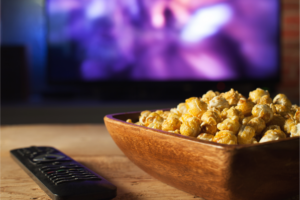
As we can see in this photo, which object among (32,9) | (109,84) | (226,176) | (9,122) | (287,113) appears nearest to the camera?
(226,176)

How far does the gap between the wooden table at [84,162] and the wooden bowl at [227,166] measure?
55mm

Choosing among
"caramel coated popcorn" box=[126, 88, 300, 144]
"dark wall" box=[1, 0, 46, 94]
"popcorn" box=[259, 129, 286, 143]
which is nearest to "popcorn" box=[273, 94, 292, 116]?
"caramel coated popcorn" box=[126, 88, 300, 144]

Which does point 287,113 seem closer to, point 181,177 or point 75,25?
point 181,177

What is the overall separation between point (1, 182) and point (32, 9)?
2326mm

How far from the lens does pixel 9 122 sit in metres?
2.06

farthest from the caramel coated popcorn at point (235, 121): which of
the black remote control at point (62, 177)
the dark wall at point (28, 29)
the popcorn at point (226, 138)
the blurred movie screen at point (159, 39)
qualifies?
the dark wall at point (28, 29)

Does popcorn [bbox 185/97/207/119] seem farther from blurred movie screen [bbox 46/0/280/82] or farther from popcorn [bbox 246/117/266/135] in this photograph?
blurred movie screen [bbox 46/0/280/82]

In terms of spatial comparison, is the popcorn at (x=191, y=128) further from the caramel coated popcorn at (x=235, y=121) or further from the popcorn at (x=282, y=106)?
the popcorn at (x=282, y=106)

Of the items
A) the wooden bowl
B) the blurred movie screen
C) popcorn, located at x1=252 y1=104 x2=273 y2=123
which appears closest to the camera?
the wooden bowl

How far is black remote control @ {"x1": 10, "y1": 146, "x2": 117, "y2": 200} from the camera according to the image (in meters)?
0.39

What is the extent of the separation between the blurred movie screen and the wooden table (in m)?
1.27

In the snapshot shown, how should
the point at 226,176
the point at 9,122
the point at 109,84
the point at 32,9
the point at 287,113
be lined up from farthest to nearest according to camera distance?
the point at 32,9 < the point at 109,84 < the point at 9,122 < the point at 287,113 < the point at 226,176

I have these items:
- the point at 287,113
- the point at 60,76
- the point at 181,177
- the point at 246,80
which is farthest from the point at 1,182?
the point at 246,80

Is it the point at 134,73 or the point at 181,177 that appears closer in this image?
the point at 181,177
